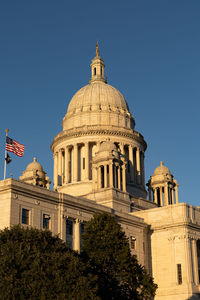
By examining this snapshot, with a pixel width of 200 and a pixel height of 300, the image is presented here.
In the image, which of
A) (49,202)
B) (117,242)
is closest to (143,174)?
(49,202)

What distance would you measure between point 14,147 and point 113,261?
23.4m

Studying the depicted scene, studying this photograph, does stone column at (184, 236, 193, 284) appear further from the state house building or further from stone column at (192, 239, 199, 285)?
stone column at (192, 239, 199, 285)

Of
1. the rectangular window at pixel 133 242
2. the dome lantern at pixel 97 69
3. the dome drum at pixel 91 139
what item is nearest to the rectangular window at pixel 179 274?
the rectangular window at pixel 133 242

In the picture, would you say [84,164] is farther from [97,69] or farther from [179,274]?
[179,274]

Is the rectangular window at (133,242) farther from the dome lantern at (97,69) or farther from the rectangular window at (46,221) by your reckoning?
the dome lantern at (97,69)

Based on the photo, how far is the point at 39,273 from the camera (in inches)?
1833

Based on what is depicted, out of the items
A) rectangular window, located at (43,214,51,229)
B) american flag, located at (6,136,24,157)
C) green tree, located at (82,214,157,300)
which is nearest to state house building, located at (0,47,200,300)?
rectangular window, located at (43,214,51,229)

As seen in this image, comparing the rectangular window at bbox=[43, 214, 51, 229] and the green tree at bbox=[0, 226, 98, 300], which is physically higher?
the rectangular window at bbox=[43, 214, 51, 229]

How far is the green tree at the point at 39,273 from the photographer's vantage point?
45.4 m

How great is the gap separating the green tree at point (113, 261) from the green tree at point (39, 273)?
5.55 m

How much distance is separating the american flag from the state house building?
4.85m

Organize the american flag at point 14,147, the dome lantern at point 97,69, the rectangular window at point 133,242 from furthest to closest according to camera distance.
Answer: the dome lantern at point 97,69 < the rectangular window at point 133,242 < the american flag at point 14,147

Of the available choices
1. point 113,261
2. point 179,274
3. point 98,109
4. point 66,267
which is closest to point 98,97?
point 98,109

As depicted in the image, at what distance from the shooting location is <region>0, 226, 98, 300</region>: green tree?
45406mm
